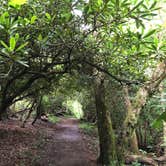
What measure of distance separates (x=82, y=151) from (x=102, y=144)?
3172mm

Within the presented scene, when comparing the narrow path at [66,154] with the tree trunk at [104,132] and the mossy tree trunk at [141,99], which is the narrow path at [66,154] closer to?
the tree trunk at [104,132]

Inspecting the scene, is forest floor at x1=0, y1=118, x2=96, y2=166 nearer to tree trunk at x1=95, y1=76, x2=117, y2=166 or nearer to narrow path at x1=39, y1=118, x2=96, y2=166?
narrow path at x1=39, y1=118, x2=96, y2=166

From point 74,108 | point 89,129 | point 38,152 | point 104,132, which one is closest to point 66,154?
point 38,152


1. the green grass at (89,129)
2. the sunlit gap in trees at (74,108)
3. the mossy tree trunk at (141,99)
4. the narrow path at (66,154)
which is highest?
the sunlit gap in trees at (74,108)

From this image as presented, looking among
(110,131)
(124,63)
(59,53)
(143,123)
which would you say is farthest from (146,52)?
(143,123)

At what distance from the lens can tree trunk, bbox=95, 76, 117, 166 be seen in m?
9.91

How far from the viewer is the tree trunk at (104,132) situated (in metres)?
9.91

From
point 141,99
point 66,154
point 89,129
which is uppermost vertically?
point 141,99

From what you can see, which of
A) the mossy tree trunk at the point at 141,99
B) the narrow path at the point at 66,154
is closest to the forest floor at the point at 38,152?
the narrow path at the point at 66,154

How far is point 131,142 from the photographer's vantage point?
13.4m

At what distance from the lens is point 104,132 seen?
10133 mm

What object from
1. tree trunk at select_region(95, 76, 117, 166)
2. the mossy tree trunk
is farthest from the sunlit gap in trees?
the mossy tree trunk

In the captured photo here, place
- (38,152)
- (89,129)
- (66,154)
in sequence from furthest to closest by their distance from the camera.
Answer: (89,129)
(66,154)
(38,152)

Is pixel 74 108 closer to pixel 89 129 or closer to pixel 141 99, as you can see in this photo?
pixel 89 129
